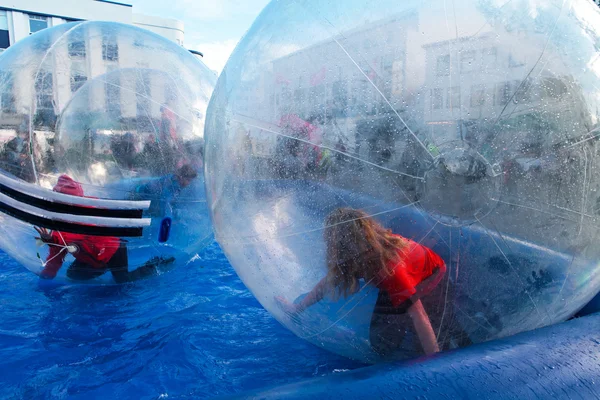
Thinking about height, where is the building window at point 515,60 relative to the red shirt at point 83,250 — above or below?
above

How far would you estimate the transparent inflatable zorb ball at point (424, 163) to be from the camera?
177 centimetres

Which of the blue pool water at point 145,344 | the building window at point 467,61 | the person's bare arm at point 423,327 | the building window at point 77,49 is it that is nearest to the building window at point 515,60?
the building window at point 467,61

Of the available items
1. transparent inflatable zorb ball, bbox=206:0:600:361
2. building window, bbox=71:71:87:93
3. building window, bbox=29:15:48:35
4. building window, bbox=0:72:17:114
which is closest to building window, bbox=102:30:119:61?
building window, bbox=71:71:87:93

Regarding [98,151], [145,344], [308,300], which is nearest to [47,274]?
[98,151]

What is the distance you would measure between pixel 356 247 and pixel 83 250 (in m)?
2.36

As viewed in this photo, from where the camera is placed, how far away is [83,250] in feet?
11.2

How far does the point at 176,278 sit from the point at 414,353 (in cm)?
256

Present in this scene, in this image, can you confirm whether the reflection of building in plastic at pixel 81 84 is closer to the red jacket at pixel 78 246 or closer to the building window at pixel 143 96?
the building window at pixel 143 96

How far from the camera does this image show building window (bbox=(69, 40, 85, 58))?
3406 mm

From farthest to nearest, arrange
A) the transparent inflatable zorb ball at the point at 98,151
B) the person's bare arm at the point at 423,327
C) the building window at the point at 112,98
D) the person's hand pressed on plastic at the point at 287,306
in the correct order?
the building window at the point at 112,98, the transparent inflatable zorb ball at the point at 98,151, the person's hand pressed on plastic at the point at 287,306, the person's bare arm at the point at 423,327

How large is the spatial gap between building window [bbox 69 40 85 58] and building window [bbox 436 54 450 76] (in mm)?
2721

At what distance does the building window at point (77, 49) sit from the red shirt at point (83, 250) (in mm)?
1281

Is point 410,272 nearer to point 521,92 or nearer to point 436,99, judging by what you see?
point 436,99

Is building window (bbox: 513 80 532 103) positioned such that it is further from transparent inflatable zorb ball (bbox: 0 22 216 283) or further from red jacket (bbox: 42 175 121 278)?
red jacket (bbox: 42 175 121 278)
